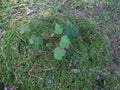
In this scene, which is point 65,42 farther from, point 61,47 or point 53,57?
point 53,57

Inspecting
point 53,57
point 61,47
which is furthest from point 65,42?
point 53,57

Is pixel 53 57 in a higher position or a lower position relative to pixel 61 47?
lower

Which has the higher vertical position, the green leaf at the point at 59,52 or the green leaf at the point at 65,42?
the green leaf at the point at 65,42

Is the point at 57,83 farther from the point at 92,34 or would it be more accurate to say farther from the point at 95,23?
the point at 95,23

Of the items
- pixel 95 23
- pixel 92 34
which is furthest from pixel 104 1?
pixel 92 34

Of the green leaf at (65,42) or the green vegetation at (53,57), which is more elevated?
the green leaf at (65,42)

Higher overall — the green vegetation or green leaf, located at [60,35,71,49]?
green leaf, located at [60,35,71,49]

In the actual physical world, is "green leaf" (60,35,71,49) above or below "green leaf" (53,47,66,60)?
above
